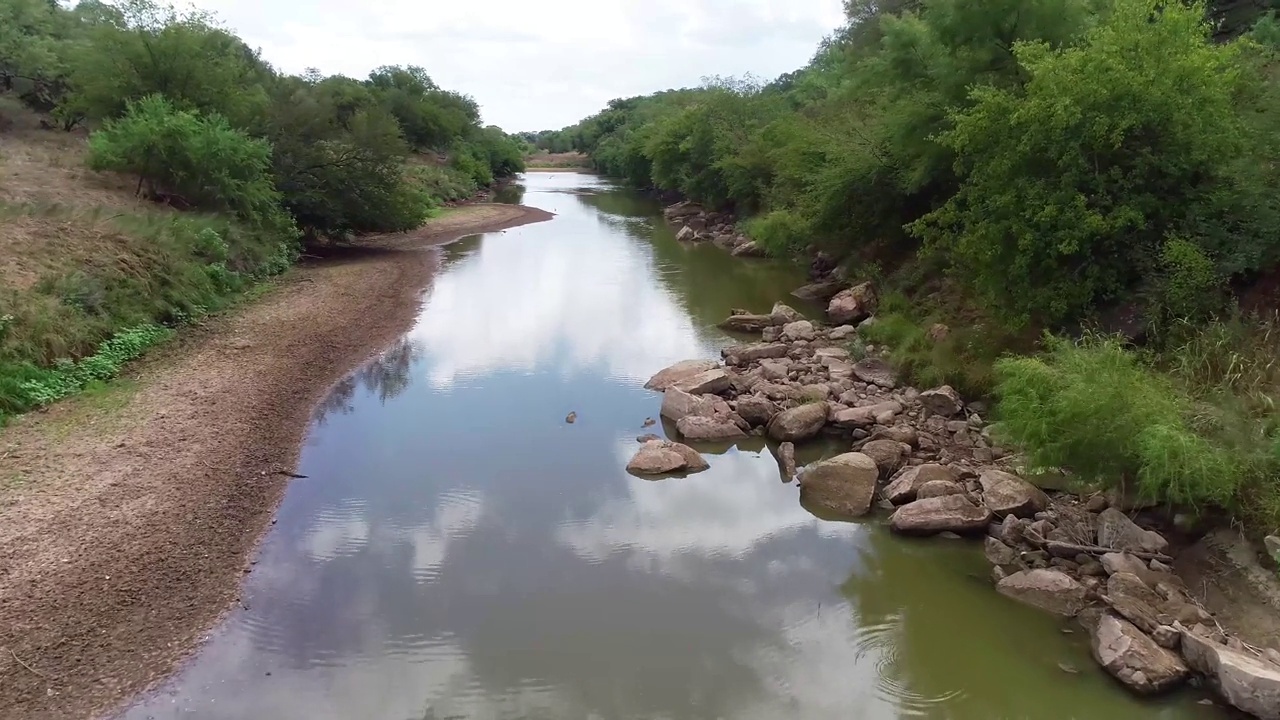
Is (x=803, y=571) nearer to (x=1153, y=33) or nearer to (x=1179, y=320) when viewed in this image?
(x=1179, y=320)

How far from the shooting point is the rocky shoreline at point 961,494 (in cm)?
825

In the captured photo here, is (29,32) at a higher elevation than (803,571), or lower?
higher

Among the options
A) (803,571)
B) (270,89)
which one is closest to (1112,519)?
(803,571)

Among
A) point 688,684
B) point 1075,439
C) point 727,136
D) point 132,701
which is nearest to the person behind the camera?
A: point 132,701

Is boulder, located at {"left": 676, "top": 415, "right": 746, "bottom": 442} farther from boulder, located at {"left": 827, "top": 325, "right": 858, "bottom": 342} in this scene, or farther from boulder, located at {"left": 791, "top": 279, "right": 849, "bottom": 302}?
boulder, located at {"left": 791, "top": 279, "right": 849, "bottom": 302}

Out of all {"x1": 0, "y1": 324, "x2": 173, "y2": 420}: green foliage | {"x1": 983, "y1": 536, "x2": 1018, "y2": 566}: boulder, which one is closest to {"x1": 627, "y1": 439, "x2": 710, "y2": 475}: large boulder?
{"x1": 983, "y1": 536, "x2": 1018, "y2": 566}: boulder

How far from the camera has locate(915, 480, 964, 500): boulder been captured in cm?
1172

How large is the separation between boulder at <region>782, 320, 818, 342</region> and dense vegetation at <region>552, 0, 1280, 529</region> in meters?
1.81

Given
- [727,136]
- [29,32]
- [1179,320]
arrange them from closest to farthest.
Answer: [1179,320]
[29,32]
[727,136]

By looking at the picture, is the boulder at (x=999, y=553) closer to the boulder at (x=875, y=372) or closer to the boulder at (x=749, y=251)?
the boulder at (x=875, y=372)

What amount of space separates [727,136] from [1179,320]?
34.9 meters

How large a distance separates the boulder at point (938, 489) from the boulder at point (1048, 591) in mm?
1899

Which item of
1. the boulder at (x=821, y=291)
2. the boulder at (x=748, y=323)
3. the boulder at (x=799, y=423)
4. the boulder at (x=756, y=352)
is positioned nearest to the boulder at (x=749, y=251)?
the boulder at (x=821, y=291)

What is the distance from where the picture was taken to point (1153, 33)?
12.6 m
